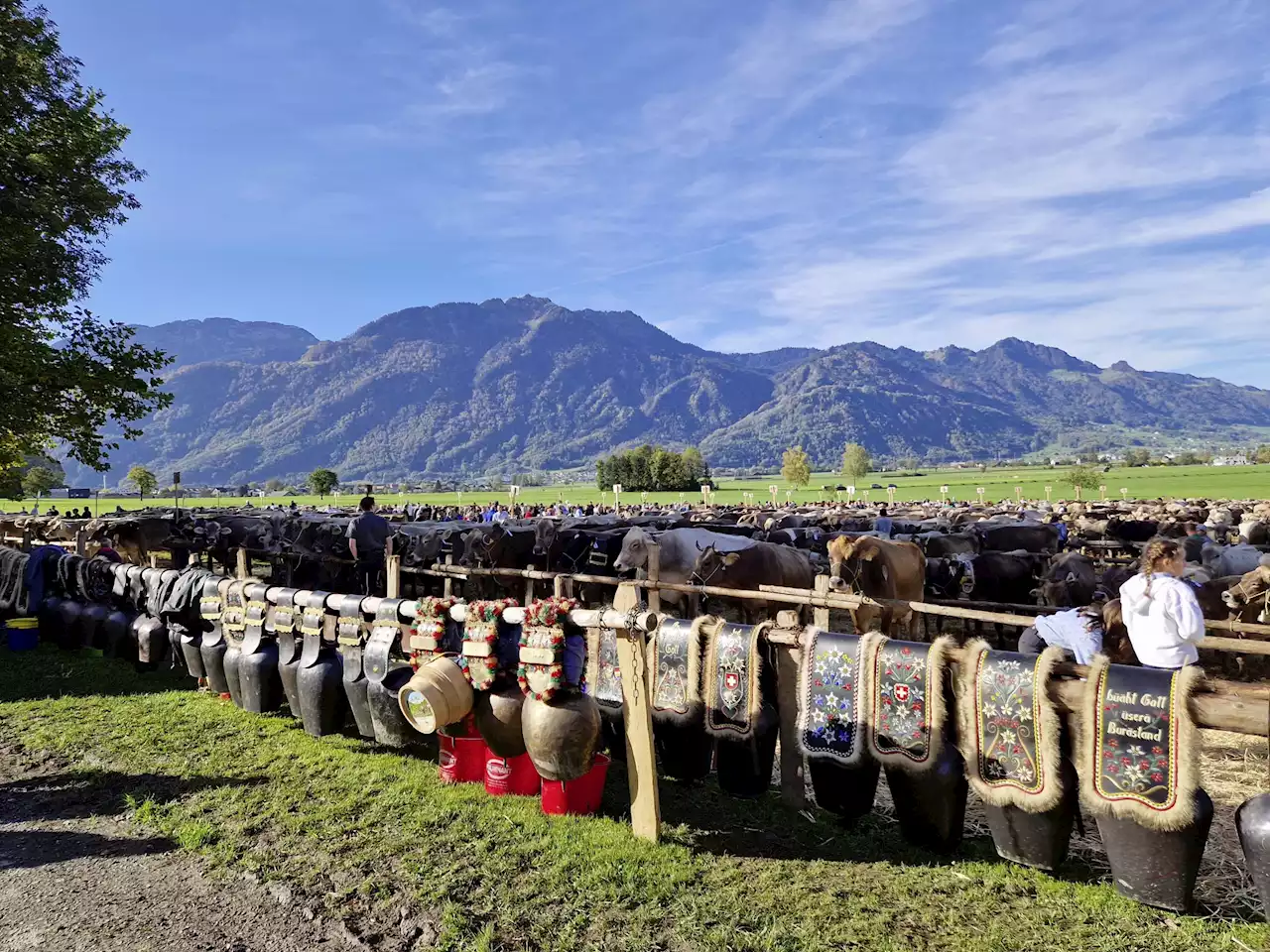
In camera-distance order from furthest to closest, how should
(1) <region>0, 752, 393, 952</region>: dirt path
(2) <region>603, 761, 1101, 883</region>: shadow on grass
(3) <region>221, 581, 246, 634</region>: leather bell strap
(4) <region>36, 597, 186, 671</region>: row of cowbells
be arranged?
(4) <region>36, 597, 186, 671</region>: row of cowbells → (3) <region>221, 581, 246, 634</region>: leather bell strap → (2) <region>603, 761, 1101, 883</region>: shadow on grass → (1) <region>0, 752, 393, 952</region>: dirt path

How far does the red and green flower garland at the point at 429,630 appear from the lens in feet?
17.0

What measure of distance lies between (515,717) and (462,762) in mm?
993

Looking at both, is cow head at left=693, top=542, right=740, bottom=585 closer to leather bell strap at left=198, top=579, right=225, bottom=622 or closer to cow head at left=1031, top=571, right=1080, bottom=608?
cow head at left=1031, top=571, right=1080, bottom=608

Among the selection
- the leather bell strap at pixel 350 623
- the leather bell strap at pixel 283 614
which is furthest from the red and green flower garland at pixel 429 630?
the leather bell strap at pixel 283 614

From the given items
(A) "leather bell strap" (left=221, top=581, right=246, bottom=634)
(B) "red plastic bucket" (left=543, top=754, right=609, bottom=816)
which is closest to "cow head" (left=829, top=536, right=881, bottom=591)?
(B) "red plastic bucket" (left=543, top=754, right=609, bottom=816)

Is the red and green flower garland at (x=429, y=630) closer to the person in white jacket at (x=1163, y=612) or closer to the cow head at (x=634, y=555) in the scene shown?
the person in white jacket at (x=1163, y=612)

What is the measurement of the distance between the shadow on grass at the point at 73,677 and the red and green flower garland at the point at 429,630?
187 inches

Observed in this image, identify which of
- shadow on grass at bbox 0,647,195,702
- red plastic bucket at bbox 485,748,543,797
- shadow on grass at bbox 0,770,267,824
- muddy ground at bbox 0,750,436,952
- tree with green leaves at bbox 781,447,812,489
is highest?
tree with green leaves at bbox 781,447,812,489

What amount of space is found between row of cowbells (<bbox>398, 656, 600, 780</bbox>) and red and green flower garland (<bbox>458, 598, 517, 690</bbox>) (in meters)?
0.11

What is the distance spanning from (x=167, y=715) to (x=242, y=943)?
4402 millimetres

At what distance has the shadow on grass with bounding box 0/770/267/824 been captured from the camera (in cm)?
516

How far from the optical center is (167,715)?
7.25 m

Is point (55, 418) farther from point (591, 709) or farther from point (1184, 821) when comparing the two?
point (1184, 821)

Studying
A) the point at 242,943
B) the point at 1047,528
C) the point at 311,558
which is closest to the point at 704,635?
the point at 242,943
